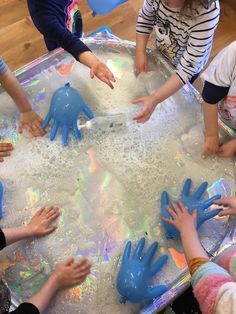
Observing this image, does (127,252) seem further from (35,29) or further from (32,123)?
(35,29)

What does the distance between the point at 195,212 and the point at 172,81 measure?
29cm

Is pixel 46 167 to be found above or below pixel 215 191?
above

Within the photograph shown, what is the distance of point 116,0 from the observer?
120cm

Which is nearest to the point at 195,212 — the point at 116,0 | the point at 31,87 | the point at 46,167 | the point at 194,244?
the point at 194,244

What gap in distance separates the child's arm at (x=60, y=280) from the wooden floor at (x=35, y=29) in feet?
2.54

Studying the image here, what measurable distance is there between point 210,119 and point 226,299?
1.31ft

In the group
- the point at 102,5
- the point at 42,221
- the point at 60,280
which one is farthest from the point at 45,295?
the point at 102,5

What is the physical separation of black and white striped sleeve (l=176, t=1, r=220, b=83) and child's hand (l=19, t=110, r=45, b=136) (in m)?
0.34

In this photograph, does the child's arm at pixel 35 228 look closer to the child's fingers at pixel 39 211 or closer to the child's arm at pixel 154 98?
the child's fingers at pixel 39 211


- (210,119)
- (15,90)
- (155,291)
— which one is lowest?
(155,291)

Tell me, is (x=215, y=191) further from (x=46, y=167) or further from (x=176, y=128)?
(x=46, y=167)

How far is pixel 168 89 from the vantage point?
825mm

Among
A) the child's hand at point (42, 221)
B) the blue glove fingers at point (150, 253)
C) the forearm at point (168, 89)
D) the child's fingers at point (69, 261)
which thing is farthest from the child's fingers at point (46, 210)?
the forearm at point (168, 89)

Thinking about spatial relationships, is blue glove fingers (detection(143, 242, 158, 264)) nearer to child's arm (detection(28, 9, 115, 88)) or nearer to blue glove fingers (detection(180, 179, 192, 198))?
blue glove fingers (detection(180, 179, 192, 198))
